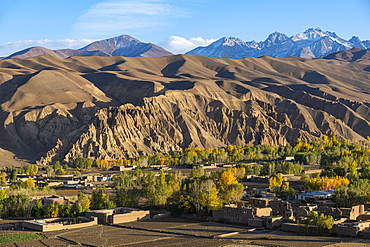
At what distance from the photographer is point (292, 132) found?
441ft

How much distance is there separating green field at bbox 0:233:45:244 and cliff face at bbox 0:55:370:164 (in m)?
62.0

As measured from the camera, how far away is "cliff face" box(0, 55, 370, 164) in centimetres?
11394

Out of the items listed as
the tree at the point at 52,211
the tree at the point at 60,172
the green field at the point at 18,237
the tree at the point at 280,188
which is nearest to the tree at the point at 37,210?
the tree at the point at 52,211

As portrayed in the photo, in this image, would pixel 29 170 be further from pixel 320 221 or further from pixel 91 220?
pixel 320 221

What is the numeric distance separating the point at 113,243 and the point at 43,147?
74.6 metres

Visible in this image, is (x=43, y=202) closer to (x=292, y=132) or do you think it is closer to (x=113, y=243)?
(x=113, y=243)

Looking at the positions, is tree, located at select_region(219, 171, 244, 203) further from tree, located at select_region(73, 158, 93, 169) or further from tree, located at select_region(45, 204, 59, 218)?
tree, located at select_region(73, 158, 93, 169)

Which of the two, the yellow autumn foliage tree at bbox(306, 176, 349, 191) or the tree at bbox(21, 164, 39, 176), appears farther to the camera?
the tree at bbox(21, 164, 39, 176)

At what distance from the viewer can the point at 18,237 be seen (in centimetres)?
4359

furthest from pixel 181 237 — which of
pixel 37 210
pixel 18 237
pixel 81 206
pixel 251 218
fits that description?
pixel 37 210

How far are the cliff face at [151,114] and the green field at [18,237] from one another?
203 ft

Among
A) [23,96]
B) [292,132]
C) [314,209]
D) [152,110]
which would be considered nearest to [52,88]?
[23,96]

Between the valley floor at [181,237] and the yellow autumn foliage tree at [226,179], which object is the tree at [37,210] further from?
the yellow autumn foliage tree at [226,179]

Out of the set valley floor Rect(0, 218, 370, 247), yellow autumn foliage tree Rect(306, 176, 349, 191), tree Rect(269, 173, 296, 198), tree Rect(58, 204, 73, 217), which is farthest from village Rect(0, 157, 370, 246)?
yellow autumn foliage tree Rect(306, 176, 349, 191)
